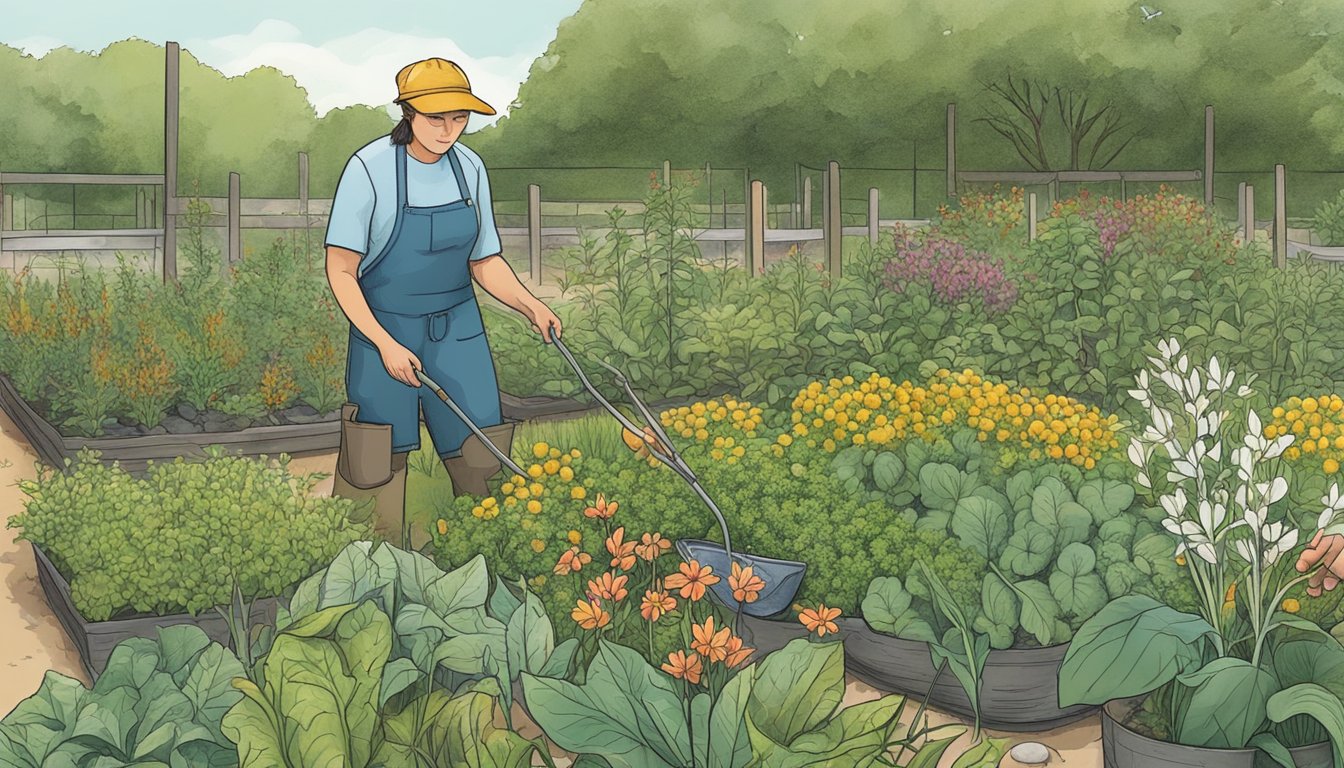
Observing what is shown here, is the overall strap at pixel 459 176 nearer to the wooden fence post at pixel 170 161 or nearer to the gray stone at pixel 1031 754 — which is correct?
the gray stone at pixel 1031 754

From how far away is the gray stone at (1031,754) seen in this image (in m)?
3.36

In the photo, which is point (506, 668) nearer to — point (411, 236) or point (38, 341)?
point (411, 236)

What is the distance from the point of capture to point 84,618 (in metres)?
3.75

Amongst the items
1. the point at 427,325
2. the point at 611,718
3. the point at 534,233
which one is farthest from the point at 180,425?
the point at 611,718

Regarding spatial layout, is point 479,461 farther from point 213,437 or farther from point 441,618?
point 213,437

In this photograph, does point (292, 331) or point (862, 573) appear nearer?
point (862, 573)

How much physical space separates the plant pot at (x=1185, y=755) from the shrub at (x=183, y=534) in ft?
7.23

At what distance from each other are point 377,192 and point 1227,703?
2.73m

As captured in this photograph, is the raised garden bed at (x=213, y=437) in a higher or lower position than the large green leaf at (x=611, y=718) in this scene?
higher

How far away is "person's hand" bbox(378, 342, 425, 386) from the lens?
3.85 m

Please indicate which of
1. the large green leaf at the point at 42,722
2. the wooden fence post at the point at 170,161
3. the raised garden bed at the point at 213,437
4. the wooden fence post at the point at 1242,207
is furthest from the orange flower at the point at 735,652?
the wooden fence post at the point at 1242,207

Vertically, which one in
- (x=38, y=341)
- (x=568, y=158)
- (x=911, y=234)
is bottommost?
(x=38, y=341)

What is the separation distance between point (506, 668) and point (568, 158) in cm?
574

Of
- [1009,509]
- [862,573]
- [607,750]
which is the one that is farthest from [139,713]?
[1009,509]
